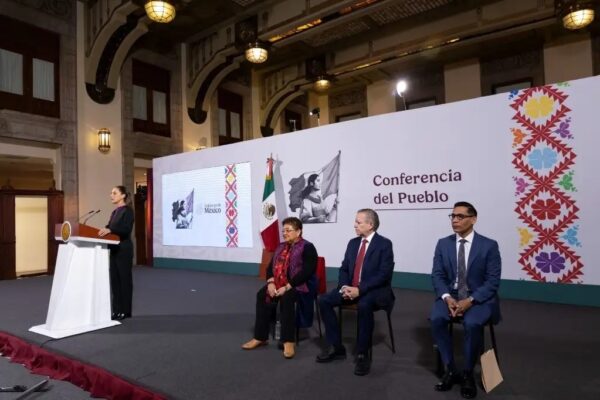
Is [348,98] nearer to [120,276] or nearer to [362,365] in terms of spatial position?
[120,276]

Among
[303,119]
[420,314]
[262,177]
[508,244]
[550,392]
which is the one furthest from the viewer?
[303,119]

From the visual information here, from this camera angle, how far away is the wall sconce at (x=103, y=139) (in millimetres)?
7570

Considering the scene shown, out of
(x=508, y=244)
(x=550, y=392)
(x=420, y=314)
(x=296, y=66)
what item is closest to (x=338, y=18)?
(x=296, y=66)

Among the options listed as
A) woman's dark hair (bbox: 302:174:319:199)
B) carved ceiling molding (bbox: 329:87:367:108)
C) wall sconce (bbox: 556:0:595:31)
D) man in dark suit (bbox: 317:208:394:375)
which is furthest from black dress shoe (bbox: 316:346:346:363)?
carved ceiling molding (bbox: 329:87:367:108)

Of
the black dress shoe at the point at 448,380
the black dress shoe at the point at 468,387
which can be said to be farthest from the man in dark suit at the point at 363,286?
the black dress shoe at the point at 468,387

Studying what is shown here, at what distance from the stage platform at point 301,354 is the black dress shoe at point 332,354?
48 millimetres

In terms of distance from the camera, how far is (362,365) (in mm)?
2430

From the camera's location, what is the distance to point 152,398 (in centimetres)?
221

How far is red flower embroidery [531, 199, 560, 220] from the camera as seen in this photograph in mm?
4016

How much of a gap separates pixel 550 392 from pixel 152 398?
213 cm

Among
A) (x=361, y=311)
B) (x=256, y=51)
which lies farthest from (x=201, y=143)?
(x=361, y=311)

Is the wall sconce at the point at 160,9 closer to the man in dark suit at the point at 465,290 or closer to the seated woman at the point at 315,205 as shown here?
the seated woman at the point at 315,205

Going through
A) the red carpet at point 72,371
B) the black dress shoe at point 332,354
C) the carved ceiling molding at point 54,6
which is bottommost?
the red carpet at point 72,371

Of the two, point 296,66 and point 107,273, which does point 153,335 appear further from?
point 296,66
